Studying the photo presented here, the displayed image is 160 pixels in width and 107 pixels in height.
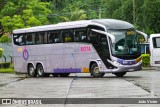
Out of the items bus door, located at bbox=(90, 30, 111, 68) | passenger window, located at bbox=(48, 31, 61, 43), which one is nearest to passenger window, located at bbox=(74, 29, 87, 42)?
bus door, located at bbox=(90, 30, 111, 68)

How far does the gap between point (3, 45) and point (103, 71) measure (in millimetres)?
30285

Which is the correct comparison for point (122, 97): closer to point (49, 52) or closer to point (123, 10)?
point (49, 52)

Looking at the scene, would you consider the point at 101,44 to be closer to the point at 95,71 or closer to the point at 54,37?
the point at 95,71

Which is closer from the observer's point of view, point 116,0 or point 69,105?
point 69,105

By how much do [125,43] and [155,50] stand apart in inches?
535

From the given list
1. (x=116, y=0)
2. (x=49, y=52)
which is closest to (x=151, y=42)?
(x=49, y=52)

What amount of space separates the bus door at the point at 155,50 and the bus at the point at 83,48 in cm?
1068

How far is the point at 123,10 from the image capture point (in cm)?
5441

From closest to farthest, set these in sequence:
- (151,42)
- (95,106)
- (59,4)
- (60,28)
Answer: (95,106)
(60,28)
(151,42)
(59,4)

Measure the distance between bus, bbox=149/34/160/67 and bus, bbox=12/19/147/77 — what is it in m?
10.7

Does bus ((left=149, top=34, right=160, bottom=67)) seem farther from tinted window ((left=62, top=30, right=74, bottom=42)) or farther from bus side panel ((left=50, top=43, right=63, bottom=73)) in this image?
tinted window ((left=62, top=30, right=74, bottom=42))

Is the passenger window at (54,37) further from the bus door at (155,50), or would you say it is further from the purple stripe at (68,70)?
the bus door at (155,50)

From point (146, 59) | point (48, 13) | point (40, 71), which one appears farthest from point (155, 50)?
point (48, 13)

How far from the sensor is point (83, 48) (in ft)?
90.2
